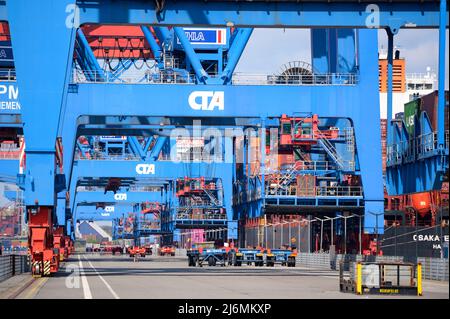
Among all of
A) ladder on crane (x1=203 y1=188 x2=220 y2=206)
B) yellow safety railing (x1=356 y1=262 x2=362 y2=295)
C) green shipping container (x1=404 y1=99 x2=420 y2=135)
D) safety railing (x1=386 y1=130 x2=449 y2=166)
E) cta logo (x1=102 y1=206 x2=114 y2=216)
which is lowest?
cta logo (x1=102 y1=206 x2=114 y2=216)

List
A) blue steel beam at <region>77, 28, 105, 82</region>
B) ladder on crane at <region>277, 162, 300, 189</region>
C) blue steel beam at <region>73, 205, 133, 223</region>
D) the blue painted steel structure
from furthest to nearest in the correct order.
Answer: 1. blue steel beam at <region>73, 205, 133, 223</region>
2. blue steel beam at <region>77, 28, 105, 82</region>
3. ladder on crane at <region>277, 162, 300, 189</region>
4. the blue painted steel structure

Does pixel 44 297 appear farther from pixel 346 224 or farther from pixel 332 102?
pixel 346 224

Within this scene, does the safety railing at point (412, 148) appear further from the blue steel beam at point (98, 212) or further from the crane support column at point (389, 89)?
the blue steel beam at point (98, 212)

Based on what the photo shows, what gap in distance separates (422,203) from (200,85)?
1495 cm

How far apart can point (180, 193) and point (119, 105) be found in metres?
53.5

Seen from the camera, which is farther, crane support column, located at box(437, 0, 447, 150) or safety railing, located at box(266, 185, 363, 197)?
safety railing, located at box(266, 185, 363, 197)

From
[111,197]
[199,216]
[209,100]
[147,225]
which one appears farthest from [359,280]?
[147,225]

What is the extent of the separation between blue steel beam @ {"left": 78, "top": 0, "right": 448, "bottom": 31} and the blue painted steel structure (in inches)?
1.4

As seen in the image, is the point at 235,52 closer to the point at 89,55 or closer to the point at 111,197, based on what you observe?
the point at 89,55

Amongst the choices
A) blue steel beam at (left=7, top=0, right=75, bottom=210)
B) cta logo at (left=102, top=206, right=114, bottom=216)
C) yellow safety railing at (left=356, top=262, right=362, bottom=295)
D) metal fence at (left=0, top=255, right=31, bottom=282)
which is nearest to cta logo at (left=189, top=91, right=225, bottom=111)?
blue steel beam at (left=7, top=0, right=75, bottom=210)

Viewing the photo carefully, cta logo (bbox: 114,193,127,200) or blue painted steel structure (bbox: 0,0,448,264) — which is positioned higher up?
blue painted steel structure (bbox: 0,0,448,264)

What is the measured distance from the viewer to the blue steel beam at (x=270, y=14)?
36.1 metres

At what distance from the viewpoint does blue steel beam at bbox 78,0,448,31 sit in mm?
36062

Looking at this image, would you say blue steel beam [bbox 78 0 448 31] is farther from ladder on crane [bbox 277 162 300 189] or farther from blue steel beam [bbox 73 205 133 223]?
blue steel beam [bbox 73 205 133 223]
